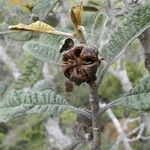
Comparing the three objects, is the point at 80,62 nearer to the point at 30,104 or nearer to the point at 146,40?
the point at 30,104

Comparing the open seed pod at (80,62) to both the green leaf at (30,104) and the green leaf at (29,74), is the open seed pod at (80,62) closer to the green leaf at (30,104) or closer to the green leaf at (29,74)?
the green leaf at (30,104)

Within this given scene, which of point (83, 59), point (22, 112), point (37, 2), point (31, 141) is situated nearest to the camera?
point (83, 59)

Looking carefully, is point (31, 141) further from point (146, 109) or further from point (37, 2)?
point (146, 109)

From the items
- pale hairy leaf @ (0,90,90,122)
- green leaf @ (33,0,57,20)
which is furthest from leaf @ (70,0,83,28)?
green leaf @ (33,0,57,20)

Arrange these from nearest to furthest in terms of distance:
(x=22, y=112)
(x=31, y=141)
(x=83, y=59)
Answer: (x=83, y=59), (x=22, y=112), (x=31, y=141)

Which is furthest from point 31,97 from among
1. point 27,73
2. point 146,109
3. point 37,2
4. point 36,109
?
point 27,73

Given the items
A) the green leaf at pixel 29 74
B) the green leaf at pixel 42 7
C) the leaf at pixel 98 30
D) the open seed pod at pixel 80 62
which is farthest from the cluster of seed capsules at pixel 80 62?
the green leaf at pixel 29 74
